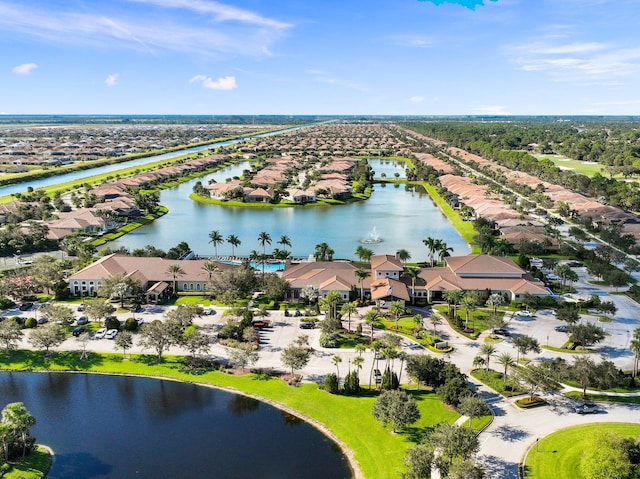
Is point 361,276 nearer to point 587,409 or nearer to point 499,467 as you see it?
point 587,409

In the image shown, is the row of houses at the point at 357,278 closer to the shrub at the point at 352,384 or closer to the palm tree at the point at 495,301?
the palm tree at the point at 495,301

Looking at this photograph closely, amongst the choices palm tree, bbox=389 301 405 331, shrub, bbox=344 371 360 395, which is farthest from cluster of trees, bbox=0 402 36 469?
palm tree, bbox=389 301 405 331

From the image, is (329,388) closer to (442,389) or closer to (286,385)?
(286,385)

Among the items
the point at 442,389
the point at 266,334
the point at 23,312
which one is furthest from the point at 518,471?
the point at 23,312

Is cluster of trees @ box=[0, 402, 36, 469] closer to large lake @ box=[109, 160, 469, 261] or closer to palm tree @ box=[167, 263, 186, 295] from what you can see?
palm tree @ box=[167, 263, 186, 295]

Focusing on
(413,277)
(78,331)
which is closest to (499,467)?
(413,277)
